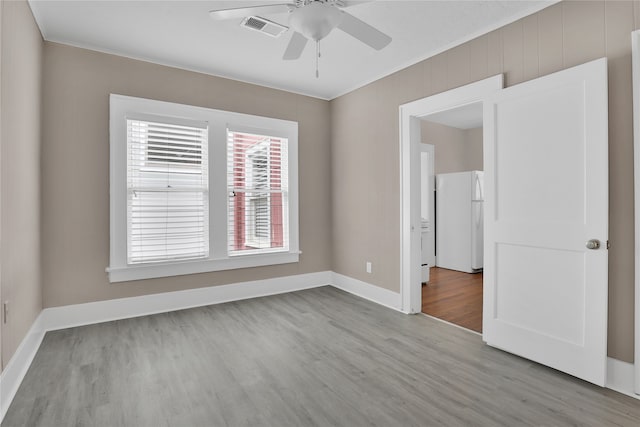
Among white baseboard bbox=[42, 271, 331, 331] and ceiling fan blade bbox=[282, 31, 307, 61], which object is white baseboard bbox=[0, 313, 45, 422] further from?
ceiling fan blade bbox=[282, 31, 307, 61]

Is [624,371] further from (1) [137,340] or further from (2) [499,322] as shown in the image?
(1) [137,340]

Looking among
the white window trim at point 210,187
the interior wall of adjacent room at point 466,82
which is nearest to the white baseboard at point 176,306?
the interior wall of adjacent room at point 466,82

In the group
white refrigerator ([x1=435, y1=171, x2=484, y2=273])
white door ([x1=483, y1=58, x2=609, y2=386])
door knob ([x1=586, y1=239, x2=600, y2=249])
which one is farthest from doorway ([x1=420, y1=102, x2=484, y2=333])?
door knob ([x1=586, y1=239, x2=600, y2=249])

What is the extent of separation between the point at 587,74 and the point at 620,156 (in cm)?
58

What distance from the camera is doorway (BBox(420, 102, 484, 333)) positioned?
5504 millimetres

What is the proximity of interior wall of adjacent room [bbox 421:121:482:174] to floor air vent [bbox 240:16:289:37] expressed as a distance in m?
4.05

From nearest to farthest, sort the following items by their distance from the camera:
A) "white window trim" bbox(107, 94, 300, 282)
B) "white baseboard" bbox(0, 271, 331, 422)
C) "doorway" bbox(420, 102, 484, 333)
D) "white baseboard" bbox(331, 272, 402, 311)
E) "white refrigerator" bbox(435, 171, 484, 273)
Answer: "white baseboard" bbox(0, 271, 331, 422) → "white window trim" bbox(107, 94, 300, 282) → "white baseboard" bbox(331, 272, 402, 311) → "doorway" bbox(420, 102, 484, 333) → "white refrigerator" bbox(435, 171, 484, 273)

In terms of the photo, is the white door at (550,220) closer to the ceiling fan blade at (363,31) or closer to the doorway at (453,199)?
the ceiling fan blade at (363,31)

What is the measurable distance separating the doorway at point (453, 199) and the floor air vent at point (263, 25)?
10.8ft

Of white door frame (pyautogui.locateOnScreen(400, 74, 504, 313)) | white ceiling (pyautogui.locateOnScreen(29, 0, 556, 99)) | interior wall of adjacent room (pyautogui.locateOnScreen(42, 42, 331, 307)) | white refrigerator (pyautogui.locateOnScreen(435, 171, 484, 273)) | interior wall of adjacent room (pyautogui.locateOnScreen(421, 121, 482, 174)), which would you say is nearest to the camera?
white ceiling (pyautogui.locateOnScreen(29, 0, 556, 99))

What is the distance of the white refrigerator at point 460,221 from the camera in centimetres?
583

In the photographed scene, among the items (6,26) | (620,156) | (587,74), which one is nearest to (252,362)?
(6,26)

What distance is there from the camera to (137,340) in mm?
2953

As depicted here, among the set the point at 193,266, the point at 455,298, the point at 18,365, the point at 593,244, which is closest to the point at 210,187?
the point at 193,266
